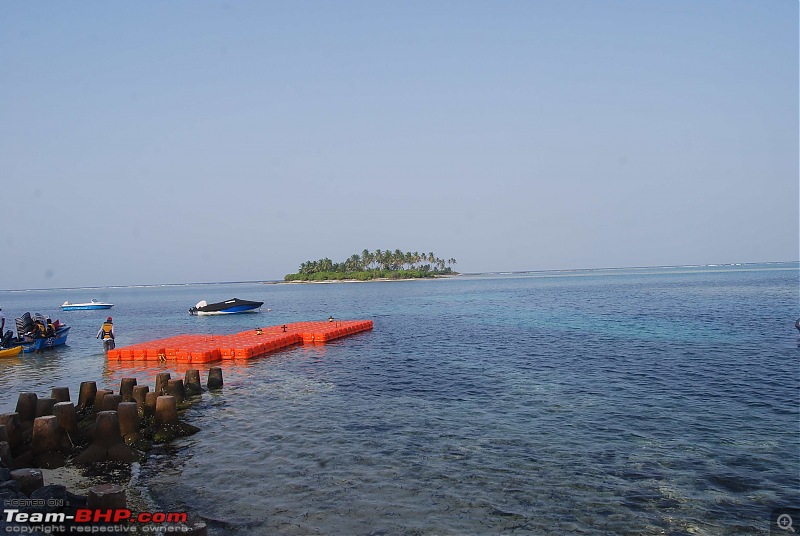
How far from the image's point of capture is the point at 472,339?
41.3 meters

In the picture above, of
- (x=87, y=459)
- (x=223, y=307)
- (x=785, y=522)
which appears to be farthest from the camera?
(x=223, y=307)

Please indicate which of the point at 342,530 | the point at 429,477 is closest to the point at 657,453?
the point at 429,477

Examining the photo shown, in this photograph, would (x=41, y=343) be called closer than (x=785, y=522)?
No

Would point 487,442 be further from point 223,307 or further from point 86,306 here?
point 86,306

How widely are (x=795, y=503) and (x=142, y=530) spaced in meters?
12.6

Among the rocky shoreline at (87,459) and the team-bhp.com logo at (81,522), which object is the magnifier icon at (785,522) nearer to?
the rocky shoreline at (87,459)

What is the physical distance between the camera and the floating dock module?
→ 3167 cm

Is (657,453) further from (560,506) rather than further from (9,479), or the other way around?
(9,479)
